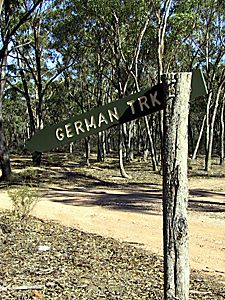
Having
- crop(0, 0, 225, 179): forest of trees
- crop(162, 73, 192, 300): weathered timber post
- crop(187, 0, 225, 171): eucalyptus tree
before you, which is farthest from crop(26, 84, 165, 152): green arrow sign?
crop(187, 0, 225, 171): eucalyptus tree

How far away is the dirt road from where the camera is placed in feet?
23.3

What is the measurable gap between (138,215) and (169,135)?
7.93 m

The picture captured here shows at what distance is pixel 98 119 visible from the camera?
8.48ft

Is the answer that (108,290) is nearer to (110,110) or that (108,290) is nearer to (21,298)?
(21,298)

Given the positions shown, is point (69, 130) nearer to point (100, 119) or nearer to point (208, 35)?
point (100, 119)

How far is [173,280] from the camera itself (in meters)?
2.65

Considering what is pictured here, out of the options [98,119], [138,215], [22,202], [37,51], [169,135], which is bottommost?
[138,215]

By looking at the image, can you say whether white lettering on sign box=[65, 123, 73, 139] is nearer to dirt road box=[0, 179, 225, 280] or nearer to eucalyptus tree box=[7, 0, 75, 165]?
dirt road box=[0, 179, 225, 280]

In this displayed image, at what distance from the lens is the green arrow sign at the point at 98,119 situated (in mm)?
2574

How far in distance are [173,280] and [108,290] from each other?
1930mm

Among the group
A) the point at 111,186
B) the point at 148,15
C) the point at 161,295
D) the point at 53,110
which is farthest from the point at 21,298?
the point at 53,110

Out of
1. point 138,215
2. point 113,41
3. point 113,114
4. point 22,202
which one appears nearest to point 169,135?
point 113,114

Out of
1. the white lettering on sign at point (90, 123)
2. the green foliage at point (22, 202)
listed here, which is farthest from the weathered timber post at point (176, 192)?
the green foliage at point (22, 202)

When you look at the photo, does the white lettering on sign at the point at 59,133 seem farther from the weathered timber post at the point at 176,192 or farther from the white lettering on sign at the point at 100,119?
the weathered timber post at the point at 176,192
